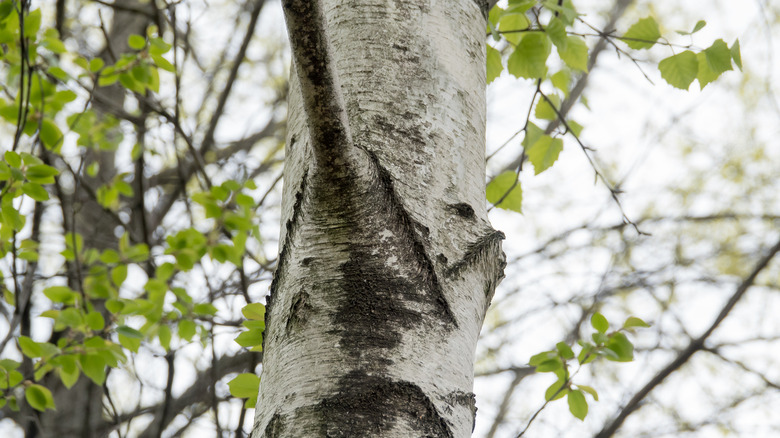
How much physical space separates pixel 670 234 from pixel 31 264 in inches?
181

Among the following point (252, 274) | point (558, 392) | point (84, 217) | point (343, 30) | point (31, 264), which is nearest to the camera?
point (343, 30)

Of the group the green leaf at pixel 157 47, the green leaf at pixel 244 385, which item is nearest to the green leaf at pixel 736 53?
the green leaf at pixel 244 385

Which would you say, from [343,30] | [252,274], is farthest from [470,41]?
[252,274]

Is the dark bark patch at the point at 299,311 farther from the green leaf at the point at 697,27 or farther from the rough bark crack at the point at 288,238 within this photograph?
the green leaf at the point at 697,27

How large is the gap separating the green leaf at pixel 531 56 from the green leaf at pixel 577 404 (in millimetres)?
769

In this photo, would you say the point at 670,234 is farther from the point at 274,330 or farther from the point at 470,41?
the point at 274,330

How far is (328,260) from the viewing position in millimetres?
744

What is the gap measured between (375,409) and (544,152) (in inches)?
46.7

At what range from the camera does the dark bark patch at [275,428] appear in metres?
0.68

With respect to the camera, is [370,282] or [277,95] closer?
[370,282]

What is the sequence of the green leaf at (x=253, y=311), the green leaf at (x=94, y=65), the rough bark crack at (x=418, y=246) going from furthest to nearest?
1. the green leaf at (x=94, y=65)
2. the green leaf at (x=253, y=311)
3. the rough bark crack at (x=418, y=246)

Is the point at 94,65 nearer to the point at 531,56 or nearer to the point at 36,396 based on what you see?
the point at 36,396

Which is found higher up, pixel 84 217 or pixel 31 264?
pixel 84 217

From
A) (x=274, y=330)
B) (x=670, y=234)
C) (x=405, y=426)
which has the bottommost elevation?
(x=405, y=426)
